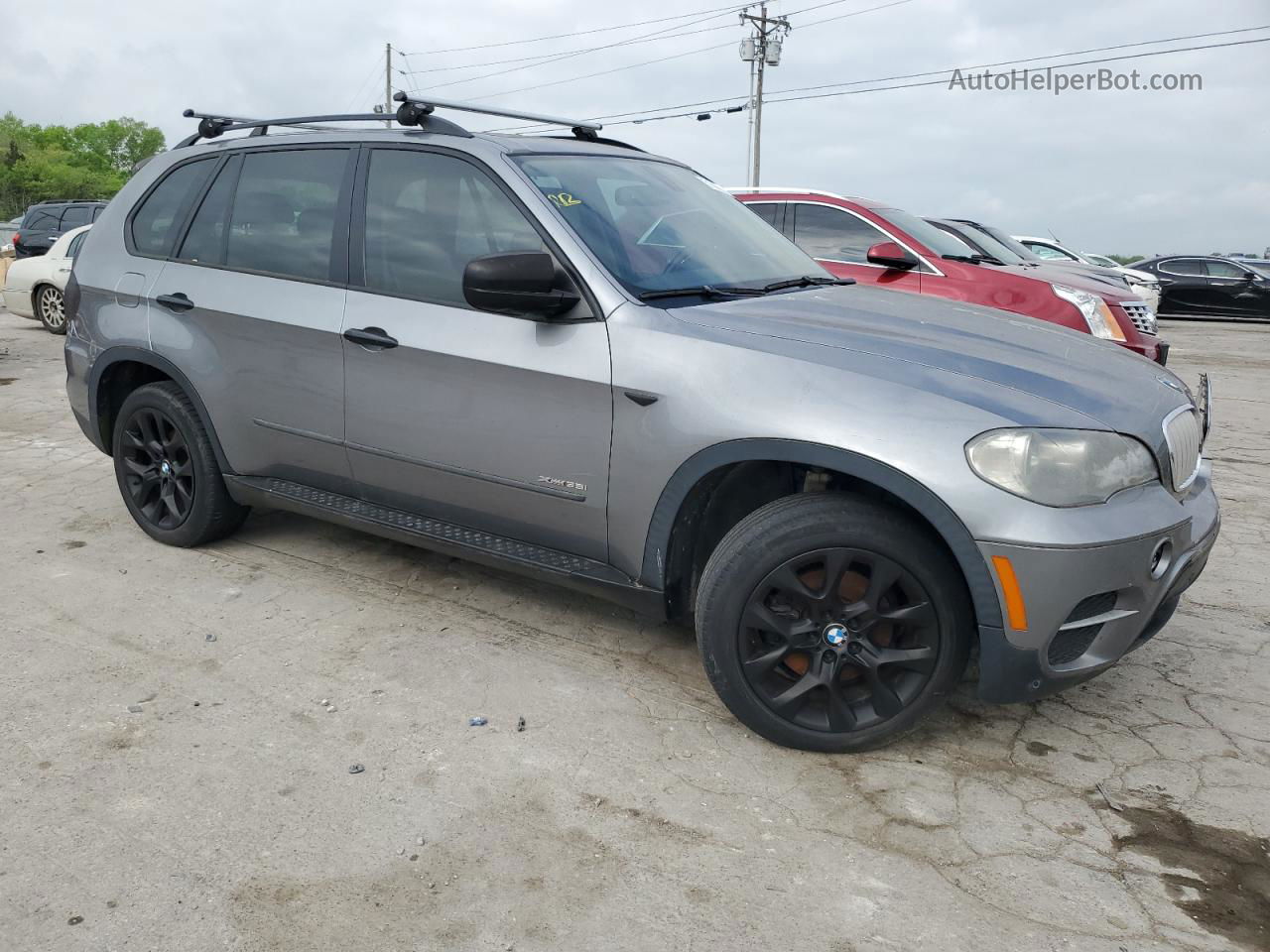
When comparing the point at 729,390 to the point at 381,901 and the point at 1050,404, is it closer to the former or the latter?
the point at 1050,404

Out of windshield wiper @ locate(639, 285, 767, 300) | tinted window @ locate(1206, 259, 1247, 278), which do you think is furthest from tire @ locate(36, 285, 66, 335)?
tinted window @ locate(1206, 259, 1247, 278)

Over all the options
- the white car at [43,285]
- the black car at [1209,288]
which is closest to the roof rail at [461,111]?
the white car at [43,285]

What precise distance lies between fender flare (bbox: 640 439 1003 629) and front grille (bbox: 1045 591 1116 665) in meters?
0.18

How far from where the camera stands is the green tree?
306ft

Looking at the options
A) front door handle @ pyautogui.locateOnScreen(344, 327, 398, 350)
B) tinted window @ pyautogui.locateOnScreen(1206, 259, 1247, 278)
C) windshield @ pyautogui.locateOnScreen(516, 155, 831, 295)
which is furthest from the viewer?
tinted window @ pyautogui.locateOnScreen(1206, 259, 1247, 278)

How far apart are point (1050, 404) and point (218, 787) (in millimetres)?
2483

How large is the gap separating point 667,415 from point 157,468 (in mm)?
2766

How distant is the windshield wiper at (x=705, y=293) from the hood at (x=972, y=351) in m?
0.07

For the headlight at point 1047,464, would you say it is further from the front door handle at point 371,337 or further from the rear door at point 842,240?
the rear door at point 842,240

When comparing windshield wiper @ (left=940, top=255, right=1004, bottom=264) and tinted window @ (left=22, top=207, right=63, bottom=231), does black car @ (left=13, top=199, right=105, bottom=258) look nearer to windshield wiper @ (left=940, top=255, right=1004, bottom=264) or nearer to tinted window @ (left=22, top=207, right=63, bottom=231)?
tinted window @ (left=22, top=207, right=63, bottom=231)

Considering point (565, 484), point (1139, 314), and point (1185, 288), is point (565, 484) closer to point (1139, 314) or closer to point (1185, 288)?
point (1139, 314)

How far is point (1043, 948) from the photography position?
2.38 meters

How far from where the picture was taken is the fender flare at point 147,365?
4527 millimetres

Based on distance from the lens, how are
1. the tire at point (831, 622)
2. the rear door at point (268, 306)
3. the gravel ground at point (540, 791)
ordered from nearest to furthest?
the gravel ground at point (540, 791), the tire at point (831, 622), the rear door at point (268, 306)
